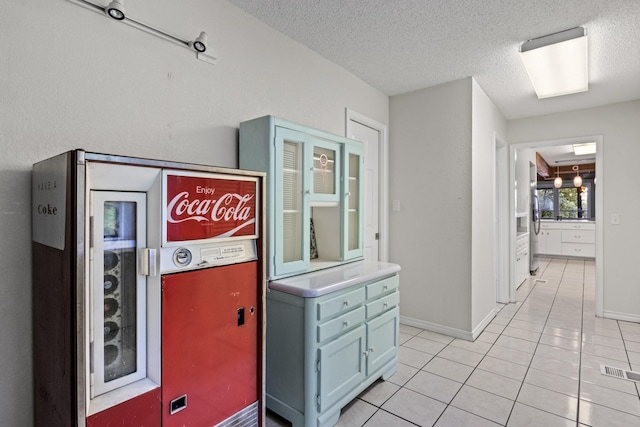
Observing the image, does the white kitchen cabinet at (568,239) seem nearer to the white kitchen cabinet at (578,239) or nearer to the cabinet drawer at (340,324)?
the white kitchen cabinet at (578,239)

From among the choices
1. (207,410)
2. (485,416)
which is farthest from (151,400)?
(485,416)

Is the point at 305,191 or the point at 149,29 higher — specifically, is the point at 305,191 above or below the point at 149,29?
below

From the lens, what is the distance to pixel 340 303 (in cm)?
200

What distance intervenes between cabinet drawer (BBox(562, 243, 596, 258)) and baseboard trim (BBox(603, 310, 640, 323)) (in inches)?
191

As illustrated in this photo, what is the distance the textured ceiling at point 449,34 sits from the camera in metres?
2.16

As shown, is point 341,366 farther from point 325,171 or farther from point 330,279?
point 325,171

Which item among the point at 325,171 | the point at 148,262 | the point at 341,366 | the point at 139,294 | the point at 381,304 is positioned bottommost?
the point at 341,366

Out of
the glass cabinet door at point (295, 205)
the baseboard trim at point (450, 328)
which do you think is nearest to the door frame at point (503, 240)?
the baseboard trim at point (450, 328)

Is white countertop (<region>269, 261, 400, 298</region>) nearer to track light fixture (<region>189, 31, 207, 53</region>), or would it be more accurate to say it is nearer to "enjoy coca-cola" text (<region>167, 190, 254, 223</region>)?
"enjoy coca-cola" text (<region>167, 190, 254, 223</region>)

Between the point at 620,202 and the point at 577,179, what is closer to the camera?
the point at 620,202

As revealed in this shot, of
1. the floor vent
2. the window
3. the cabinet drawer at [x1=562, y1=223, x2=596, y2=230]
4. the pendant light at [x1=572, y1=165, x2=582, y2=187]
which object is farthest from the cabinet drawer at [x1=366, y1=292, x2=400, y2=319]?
the window

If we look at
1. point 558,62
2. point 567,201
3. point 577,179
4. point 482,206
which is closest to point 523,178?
point 482,206

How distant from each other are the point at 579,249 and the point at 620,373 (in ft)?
21.9

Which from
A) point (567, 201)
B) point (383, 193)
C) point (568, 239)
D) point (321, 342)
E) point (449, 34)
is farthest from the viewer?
point (567, 201)
